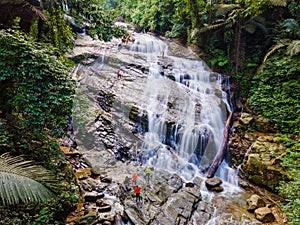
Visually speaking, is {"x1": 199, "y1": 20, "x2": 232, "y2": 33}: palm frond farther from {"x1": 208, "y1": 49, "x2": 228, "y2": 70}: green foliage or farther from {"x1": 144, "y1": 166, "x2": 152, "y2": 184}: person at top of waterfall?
{"x1": 144, "y1": 166, "x2": 152, "y2": 184}: person at top of waterfall

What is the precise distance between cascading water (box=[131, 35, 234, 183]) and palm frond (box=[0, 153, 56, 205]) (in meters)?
6.19

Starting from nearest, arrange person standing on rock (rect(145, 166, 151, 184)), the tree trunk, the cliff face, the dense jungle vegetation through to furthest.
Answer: the dense jungle vegetation
person standing on rock (rect(145, 166, 151, 184))
the cliff face
the tree trunk

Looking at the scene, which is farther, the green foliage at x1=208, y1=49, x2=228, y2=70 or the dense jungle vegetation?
the green foliage at x1=208, y1=49, x2=228, y2=70

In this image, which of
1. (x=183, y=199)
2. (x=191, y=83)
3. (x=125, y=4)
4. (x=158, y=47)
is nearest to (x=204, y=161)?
(x=183, y=199)

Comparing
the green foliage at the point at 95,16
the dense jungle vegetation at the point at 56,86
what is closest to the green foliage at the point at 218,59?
the dense jungle vegetation at the point at 56,86

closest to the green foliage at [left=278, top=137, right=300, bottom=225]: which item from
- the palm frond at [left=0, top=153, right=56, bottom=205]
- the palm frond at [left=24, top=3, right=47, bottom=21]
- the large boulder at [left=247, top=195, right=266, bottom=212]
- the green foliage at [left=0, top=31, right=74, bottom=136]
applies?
the large boulder at [left=247, top=195, right=266, bottom=212]

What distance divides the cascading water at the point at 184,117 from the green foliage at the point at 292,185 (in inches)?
95.4

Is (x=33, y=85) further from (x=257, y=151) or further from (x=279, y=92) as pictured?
(x=279, y=92)

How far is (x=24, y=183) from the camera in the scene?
2551 millimetres

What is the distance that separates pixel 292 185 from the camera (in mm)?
5387

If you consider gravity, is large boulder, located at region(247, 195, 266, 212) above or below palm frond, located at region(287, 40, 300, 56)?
below

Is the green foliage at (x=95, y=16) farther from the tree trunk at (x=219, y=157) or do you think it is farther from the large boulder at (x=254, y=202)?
the large boulder at (x=254, y=202)

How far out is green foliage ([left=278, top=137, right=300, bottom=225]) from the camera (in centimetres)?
462

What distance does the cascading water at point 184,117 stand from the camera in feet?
29.3
